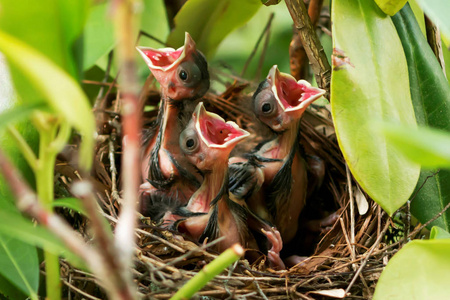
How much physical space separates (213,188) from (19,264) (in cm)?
45

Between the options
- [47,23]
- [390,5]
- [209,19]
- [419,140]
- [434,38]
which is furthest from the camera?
[209,19]

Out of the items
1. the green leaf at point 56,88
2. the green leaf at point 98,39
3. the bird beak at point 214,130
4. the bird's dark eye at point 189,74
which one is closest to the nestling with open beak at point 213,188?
the bird beak at point 214,130

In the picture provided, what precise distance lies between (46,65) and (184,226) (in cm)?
69

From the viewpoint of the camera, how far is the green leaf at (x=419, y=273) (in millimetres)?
650

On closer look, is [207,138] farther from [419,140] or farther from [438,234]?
[419,140]

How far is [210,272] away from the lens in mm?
511

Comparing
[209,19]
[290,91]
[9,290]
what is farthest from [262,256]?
[209,19]

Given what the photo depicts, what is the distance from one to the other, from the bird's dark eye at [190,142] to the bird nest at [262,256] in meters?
0.18

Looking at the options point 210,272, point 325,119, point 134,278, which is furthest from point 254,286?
point 325,119

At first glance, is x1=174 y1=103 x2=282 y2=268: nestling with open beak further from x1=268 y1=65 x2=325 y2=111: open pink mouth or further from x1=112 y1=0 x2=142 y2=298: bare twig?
x1=112 y1=0 x2=142 y2=298: bare twig

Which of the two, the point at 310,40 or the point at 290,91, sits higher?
the point at 310,40

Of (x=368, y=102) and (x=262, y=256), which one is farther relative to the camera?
(x=262, y=256)

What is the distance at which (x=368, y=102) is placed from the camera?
821 mm

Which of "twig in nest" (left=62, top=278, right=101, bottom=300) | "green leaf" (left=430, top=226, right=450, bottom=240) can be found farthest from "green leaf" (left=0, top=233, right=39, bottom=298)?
"green leaf" (left=430, top=226, right=450, bottom=240)
